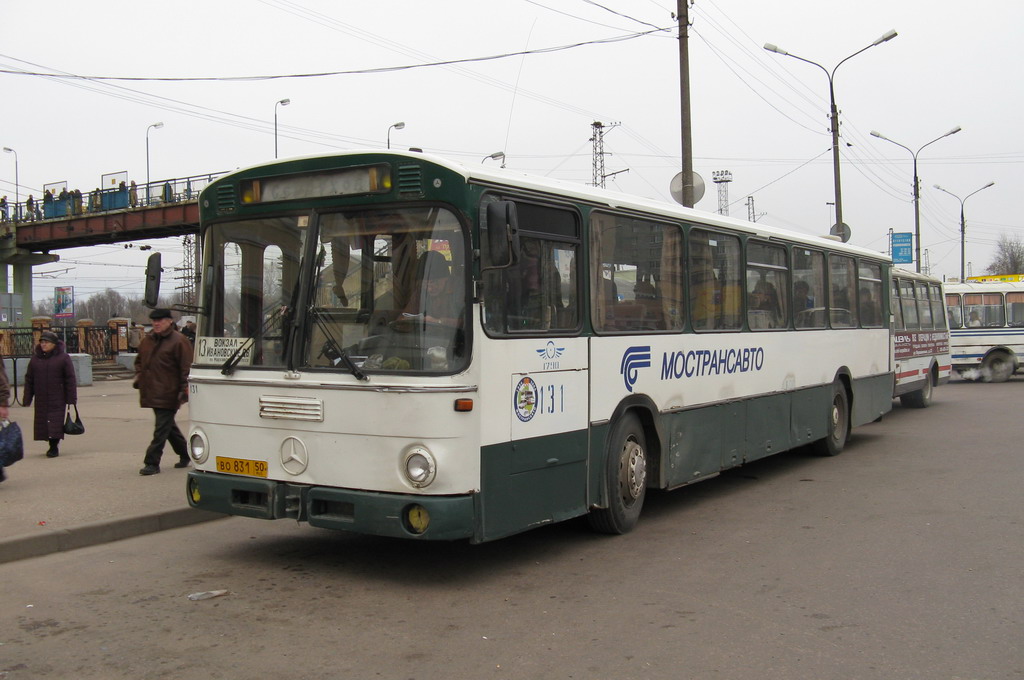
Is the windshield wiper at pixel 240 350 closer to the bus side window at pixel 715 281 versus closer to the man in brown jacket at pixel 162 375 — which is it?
the man in brown jacket at pixel 162 375

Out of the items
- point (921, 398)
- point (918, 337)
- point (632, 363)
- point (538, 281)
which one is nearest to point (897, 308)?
point (918, 337)

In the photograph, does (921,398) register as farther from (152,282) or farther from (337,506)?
(152,282)

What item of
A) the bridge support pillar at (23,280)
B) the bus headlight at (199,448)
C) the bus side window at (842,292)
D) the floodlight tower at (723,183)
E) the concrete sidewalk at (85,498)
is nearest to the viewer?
the bus headlight at (199,448)

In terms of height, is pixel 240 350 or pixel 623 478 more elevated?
pixel 240 350

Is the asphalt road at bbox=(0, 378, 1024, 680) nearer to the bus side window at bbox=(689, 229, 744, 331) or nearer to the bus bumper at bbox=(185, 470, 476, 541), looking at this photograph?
the bus bumper at bbox=(185, 470, 476, 541)

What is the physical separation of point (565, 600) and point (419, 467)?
1.26 meters

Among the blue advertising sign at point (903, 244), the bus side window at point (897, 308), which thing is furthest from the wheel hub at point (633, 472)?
the blue advertising sign at point (903, 244)

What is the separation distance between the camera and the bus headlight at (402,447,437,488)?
600 centimetres

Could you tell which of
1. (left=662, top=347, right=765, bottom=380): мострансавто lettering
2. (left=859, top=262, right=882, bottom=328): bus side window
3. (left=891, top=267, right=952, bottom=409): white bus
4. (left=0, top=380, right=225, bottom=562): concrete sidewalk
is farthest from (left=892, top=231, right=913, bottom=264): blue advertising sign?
(left=0, top=380, right=225, bottom=562): concrete sidewalk

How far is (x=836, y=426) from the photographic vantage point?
12938mm

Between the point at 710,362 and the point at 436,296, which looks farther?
the point at 710,362

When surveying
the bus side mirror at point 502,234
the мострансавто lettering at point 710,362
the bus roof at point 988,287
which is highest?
the bus roof at point 988,287

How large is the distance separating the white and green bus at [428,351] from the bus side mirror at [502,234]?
0.02m

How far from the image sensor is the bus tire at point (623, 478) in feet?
25.1
